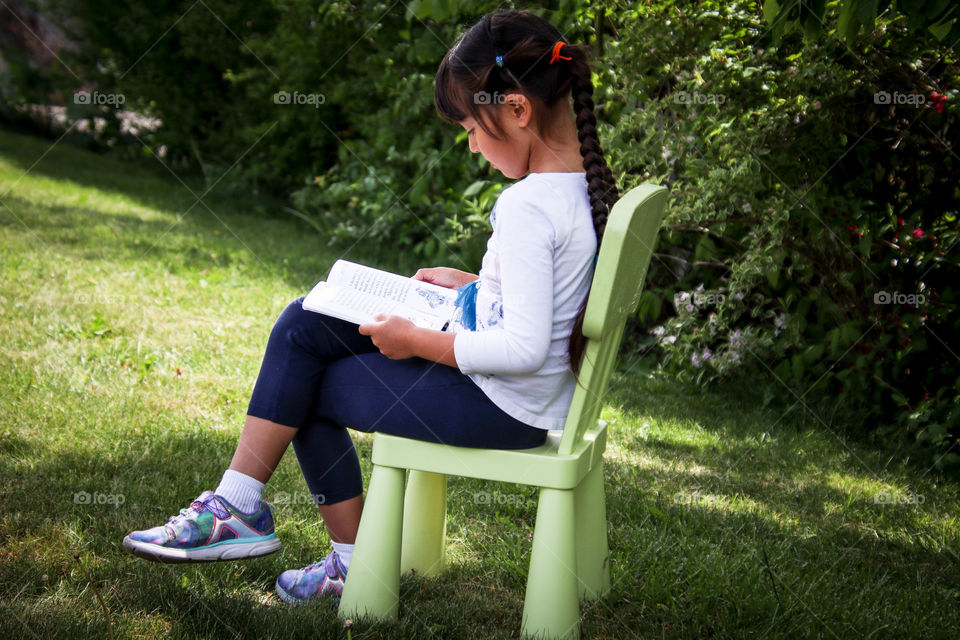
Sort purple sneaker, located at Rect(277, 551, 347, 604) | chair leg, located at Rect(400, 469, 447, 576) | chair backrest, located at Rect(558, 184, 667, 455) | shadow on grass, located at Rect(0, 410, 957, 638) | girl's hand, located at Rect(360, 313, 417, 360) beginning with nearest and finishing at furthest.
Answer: chair backrest, located at Rect(558, 184, 667, 455)
girl's hand, located at Rect(360, 313, 417, 360)
shadow on grass, located at Rect(0, 410, 957, 638)
purple sneaker, located at Rect(277, 551, 347, 604)
chair leg, located at Rect(400, 469, 447, 576)

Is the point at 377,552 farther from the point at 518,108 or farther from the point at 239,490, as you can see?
the point at 518,108

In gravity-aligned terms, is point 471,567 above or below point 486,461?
below

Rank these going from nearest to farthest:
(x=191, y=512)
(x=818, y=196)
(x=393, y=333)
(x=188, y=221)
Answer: (x=393, y=333), (x=191, y=512), (x=818, y=196), (x=188, y=221)

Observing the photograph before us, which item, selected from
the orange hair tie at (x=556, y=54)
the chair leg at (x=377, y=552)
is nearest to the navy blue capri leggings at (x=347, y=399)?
the chair leg at (x=377, y=552)

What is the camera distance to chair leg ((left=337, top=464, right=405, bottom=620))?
1654 mm

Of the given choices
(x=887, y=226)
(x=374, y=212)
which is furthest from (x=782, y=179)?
(x=374, y=212)

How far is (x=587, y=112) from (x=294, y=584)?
1155mm

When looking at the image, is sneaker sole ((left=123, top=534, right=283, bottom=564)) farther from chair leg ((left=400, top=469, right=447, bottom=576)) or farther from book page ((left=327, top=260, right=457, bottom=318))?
book page ((left=327, top=260, right=457, bottom=318))

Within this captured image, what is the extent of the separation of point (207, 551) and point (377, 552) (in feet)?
1.09

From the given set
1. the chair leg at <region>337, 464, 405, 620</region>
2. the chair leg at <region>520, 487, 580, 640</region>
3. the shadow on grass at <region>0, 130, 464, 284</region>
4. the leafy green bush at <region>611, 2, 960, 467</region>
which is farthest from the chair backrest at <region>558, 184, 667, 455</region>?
the shadow on grass at <region>0, 130, 464, 284</region>

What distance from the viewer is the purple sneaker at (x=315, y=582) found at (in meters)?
1.82

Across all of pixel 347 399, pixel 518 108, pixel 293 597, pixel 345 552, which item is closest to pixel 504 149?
pixel 518 108

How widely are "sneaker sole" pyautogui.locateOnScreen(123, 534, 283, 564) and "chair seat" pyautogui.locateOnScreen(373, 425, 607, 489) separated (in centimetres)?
31

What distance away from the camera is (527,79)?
1596 millimetres
